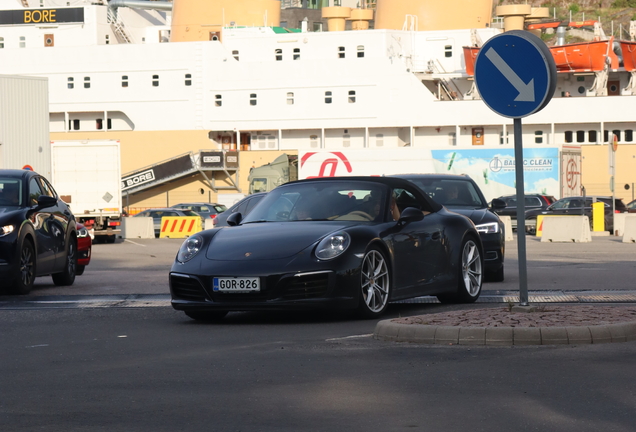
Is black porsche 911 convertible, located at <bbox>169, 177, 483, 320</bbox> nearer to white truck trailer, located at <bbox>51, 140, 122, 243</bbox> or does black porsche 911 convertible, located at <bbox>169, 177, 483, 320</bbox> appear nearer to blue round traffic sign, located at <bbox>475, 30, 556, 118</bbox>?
blue round traffic sign, located at <bbox>475, 30, 556, 118</bbox>

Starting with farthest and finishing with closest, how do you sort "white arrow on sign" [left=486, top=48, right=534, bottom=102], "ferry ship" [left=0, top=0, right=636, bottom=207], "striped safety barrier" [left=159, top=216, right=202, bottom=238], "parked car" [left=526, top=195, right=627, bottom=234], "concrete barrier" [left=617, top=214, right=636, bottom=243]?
"ferry ship" [left=0, top=0, right=636, bottom=207]
"parked car" [left=526, top=195, right=627, bottom=234]
"striped safety barrier" [left=159, top=216, right=202, bottom=238]
"concrete barrier" [left=617, top=214, right=636, bottom=243]
"white arrow on sign" [left=486, top=48, right=534, bottom=102]

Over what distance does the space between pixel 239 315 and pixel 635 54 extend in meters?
56.1

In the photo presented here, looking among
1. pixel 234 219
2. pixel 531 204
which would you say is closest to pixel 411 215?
pixel 234 219

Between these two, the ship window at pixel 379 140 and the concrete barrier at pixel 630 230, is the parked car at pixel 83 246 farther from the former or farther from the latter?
the ship window at pixel 379 140

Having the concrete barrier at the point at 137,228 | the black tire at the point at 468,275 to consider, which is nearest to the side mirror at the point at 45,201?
the black tire at the point at 468,275

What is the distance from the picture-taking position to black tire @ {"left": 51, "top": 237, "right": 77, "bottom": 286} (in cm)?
1565

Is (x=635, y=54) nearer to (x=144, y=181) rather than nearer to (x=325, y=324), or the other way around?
(x=144, y=181)

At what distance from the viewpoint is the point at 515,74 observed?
8.98 m

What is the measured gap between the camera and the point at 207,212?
160ft

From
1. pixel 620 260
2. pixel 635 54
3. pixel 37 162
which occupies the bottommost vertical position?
pixel 620 260

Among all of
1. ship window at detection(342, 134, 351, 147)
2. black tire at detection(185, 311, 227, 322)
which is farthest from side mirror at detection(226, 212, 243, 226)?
ship window at detection(342, 134, 351, 147)

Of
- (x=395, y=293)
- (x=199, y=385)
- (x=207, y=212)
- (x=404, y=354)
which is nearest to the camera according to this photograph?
(x=199, y=385)

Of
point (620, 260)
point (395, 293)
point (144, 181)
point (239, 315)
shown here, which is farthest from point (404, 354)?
point (144, 181)

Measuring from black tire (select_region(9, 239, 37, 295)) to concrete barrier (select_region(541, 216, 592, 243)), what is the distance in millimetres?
20447
